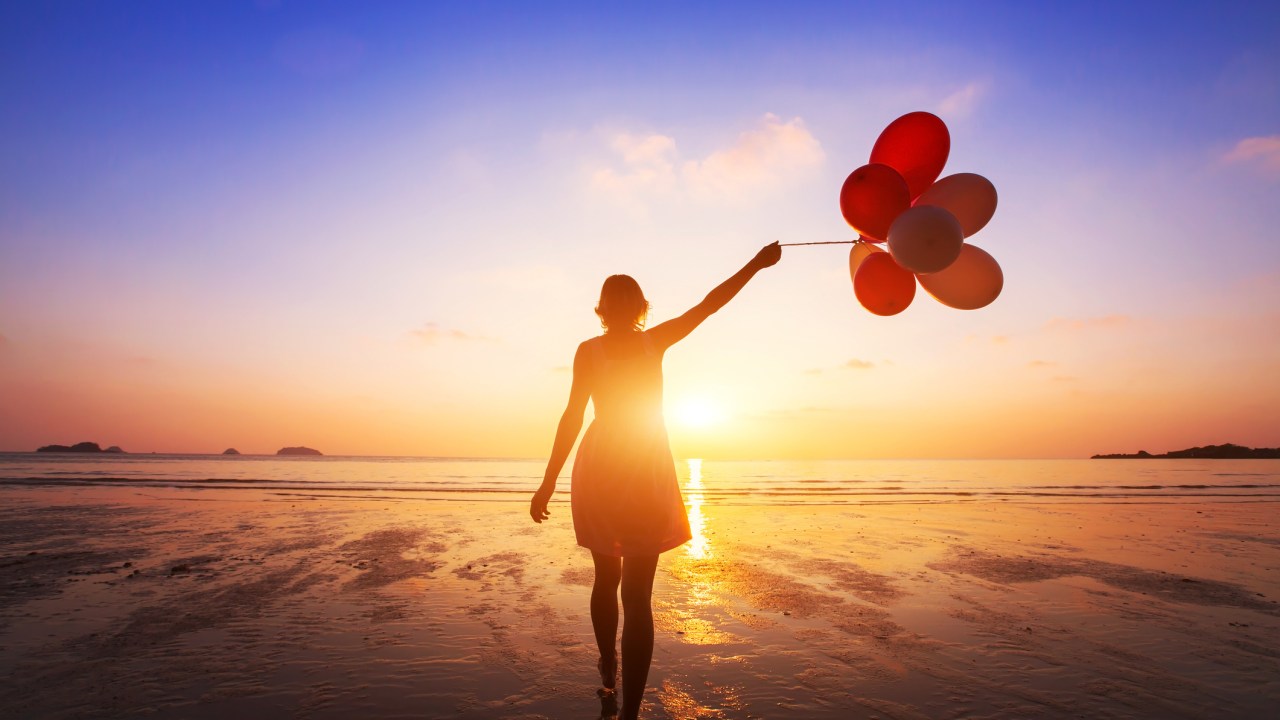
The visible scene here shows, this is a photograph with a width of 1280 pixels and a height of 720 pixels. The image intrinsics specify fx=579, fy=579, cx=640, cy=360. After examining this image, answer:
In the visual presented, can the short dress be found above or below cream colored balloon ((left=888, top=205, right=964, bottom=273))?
below

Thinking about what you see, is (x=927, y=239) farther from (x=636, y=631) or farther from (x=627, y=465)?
(x=636, y=631)

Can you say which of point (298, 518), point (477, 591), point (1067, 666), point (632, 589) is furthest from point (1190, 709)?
point (298, 518)

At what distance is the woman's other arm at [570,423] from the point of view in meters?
3.23

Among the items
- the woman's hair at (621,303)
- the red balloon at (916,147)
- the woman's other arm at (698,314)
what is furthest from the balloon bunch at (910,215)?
the woman's hair at (621,303)

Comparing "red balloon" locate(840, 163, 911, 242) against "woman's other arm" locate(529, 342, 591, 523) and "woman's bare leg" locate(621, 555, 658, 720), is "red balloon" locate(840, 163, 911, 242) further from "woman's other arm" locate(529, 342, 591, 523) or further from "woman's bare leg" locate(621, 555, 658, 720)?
"woman's bare leg" locate(621, 555, 658, 720)

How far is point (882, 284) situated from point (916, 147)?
1.26 meters

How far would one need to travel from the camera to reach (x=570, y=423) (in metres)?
3.37

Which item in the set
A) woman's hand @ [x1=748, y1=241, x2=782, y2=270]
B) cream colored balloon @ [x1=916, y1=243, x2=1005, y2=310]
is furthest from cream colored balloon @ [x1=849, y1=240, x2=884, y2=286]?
woman's hand @ [x1=748, y1=241, x2=782, y2=270]

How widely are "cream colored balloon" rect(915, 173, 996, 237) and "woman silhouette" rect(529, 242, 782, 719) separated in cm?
225

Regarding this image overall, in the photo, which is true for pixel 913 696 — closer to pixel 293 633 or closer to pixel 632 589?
pixel 632 589

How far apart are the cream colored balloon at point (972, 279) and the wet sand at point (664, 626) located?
101 inches

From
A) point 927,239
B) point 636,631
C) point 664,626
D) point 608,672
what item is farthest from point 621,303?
point 664,626

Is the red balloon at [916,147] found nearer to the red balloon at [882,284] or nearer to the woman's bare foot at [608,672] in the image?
the red balloon at [882,284]

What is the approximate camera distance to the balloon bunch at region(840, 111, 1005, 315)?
14.3 ft
